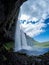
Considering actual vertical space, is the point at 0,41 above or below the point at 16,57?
above

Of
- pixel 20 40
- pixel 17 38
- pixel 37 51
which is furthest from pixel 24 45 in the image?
pixel 37 51

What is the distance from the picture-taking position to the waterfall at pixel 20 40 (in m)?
15.6

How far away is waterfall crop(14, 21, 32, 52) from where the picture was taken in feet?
51.2

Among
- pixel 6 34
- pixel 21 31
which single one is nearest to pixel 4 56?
pixel 6 34

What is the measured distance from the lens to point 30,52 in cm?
1509

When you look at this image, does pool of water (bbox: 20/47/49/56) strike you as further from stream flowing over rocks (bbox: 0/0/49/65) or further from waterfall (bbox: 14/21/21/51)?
waterfall (bbox: 14/21/21/51)

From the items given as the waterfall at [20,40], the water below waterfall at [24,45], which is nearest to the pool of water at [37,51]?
the water below waterfall at [24,45]

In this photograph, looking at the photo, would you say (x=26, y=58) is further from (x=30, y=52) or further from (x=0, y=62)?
(x=0, y=62)

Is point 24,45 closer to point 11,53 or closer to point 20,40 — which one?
point 20,40

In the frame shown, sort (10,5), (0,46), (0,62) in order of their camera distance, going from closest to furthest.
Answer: (10,5) < (0,62) < (0,46)

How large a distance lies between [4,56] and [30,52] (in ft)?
8.82

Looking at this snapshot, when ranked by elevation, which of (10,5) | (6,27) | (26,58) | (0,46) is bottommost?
(26,58)

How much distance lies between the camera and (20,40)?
1653 centimetres

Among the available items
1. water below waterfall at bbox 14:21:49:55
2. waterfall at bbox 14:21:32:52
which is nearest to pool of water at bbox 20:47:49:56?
water below waterfall at bbox 14:21:49:55
